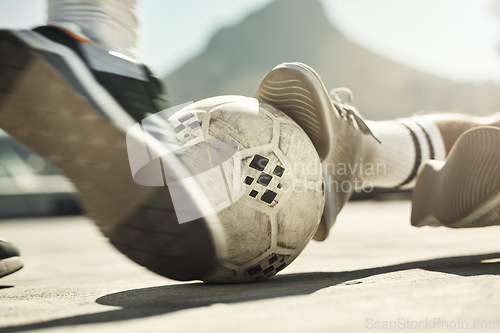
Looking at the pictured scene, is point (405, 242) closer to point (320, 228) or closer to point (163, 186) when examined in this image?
point (320, 228)

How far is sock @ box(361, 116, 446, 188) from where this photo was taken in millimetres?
2395

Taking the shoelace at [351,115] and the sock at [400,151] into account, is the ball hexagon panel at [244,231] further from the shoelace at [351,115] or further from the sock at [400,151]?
the sock at [400,151]

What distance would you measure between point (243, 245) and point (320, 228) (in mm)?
586

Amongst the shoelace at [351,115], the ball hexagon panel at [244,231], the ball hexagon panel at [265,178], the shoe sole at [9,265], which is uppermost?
the shoelace at [351,115]

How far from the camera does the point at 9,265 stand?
5.96 ft

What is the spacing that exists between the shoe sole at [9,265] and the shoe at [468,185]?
172 cm

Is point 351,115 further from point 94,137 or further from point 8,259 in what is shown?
point 8,259

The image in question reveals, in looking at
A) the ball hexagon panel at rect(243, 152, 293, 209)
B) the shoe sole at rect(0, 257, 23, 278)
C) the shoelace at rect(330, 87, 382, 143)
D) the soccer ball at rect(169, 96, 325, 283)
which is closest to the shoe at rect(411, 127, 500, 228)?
the shoelace at rect(330, 87, 382, 143)

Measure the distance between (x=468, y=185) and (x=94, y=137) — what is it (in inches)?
53.0

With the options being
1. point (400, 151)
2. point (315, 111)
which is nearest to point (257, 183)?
point (315, 111)

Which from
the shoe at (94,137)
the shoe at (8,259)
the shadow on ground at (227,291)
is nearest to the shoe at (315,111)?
the shadow on ground at (227,291)

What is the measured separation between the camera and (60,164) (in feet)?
4.21

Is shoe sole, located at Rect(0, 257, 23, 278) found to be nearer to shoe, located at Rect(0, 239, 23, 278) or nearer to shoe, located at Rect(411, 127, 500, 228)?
shoe, located at Rect(0, 239, 23, 278)

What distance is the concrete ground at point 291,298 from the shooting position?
882 mm
